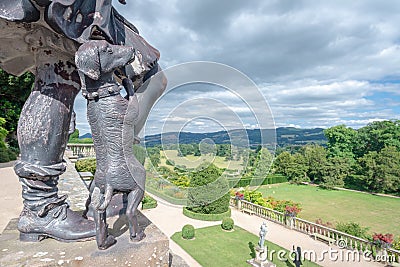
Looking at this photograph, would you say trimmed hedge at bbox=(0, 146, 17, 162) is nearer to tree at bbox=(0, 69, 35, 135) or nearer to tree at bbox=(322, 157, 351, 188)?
tree at bbox=(0, 69, 35, 135)

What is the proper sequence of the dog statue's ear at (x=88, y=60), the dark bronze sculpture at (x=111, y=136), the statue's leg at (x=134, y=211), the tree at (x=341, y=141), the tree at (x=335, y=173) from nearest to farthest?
the dog statue's ear at (x=88, y=60), the dark bronze sculpture at (x=111, y=136), the statue's leg at (x=134, y=211), the tree at (x=335, y=173), the tree at (x=341, y=141)

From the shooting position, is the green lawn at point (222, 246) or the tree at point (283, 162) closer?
the green lawn at point (222, 246)

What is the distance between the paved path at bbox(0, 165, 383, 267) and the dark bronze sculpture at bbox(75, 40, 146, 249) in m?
2.18

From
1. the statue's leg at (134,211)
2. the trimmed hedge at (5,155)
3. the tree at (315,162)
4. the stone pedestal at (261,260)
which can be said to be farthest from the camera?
the tree at (315,162)

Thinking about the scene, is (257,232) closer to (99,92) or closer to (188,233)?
(188,233)

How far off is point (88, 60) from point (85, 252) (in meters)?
0.98

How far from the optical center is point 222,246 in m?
10.2

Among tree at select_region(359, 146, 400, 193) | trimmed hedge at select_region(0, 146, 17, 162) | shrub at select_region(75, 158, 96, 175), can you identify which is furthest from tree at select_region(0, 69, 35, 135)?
tree at select_region(359, 146, 400, 193)

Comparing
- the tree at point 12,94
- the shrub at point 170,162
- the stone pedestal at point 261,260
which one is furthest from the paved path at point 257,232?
the tree at point 12,94

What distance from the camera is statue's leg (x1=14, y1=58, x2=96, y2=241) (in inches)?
62.0

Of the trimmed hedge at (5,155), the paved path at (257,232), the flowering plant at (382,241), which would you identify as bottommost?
the paved path at (257,232)

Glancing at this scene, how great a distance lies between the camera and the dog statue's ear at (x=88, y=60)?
1.34 metres

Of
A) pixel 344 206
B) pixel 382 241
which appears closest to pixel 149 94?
pixel 382 241

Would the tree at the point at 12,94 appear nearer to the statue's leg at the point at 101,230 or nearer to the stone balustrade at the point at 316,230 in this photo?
the stone balustrade at the point at 316,230
